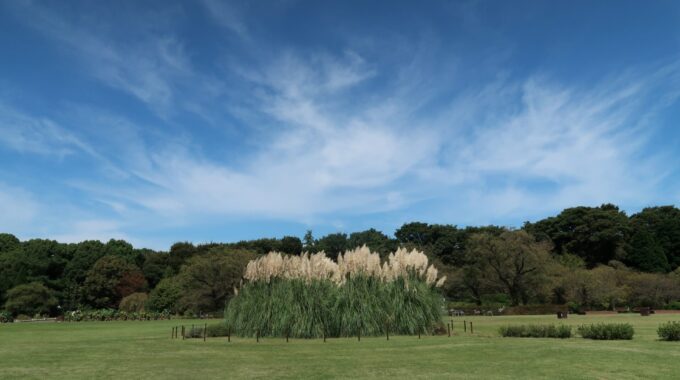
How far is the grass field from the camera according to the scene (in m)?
9.03

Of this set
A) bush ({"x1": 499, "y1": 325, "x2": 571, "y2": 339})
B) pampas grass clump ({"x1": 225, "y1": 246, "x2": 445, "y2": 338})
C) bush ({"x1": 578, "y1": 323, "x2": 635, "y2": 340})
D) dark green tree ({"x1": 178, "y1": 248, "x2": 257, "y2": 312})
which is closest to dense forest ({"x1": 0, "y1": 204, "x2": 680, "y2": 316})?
dark green tree ({"x1": 178, "y1": 248, "x2": 257, "y2": 312})

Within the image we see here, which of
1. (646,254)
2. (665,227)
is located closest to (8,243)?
(646,254)

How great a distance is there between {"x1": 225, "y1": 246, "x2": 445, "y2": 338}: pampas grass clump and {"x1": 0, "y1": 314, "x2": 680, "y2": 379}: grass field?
5.02 feet

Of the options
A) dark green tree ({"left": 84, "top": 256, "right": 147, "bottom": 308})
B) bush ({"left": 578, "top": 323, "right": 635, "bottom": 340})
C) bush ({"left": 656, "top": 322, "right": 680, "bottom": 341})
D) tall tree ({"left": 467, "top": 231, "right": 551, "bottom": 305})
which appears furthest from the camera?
dark green tree ({"left": 84, "top": 256, "right": 147, "bottom": 308})

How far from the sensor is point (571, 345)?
13.0 m

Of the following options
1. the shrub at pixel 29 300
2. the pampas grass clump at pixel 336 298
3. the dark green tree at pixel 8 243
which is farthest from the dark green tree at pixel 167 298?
the pampas grass clump at pixel 336 298

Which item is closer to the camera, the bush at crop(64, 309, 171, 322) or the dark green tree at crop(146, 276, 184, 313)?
the bush at crop(64, 309, 171, 322)

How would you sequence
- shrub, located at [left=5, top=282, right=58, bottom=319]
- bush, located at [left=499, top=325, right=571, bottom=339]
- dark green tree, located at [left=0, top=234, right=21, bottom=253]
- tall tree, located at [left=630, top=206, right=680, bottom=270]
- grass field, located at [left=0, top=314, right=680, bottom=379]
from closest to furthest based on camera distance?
grass field, located at [left=0, top=314, right=680, bottom=379] → bush, located at [left=499, top=325, right=571, bottom=339] → shrub, located at [left=5, top=282, right=58, bottom=319] → tall tree, located at [left=630, top=206, right=680, bottom=270] → dark green tree, located at [left=0, top=234, right=21, bottom=253]

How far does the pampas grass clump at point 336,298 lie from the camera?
16.8m

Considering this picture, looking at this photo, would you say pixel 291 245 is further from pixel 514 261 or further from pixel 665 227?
pixel 665 227

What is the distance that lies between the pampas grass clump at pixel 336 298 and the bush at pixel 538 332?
2364 millimetres

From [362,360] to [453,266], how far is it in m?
56.7

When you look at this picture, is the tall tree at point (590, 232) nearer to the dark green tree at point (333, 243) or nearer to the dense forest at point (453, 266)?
the dense forest at point (453, 266)

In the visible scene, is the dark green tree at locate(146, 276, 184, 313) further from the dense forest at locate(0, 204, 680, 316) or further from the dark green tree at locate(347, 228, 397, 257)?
the dark green tree at locate(347, 228, 397, 257)
